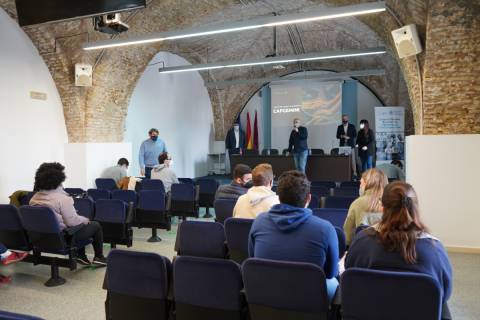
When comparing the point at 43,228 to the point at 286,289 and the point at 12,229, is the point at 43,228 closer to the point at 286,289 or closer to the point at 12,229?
the point at 12,229

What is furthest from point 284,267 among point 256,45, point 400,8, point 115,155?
point 256,45

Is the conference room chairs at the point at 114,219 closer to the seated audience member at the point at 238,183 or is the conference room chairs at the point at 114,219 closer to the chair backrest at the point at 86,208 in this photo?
the chair backrest at the point at 86,208

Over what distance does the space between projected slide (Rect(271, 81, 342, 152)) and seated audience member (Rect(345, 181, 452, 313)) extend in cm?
1242

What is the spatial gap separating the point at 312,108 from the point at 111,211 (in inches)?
425

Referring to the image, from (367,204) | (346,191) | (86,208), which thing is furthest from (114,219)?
(346,191)

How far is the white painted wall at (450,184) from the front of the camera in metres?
5.02

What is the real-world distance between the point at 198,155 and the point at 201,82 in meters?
2.68

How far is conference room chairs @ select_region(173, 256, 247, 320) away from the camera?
6.72 feet

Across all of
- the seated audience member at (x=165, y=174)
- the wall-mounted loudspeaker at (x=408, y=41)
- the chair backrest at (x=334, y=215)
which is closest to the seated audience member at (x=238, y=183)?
the chair backrest at (x=334, y=215)

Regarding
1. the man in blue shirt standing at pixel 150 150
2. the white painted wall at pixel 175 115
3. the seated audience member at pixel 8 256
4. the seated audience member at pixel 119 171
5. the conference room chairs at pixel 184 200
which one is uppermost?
the white painted wall at pixel 175 115

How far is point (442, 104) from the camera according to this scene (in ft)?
17.1

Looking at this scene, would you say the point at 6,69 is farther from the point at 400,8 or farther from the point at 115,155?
the point at 400,8

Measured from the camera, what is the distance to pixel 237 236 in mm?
3160

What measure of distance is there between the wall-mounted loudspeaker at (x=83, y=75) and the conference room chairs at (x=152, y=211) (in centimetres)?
363
